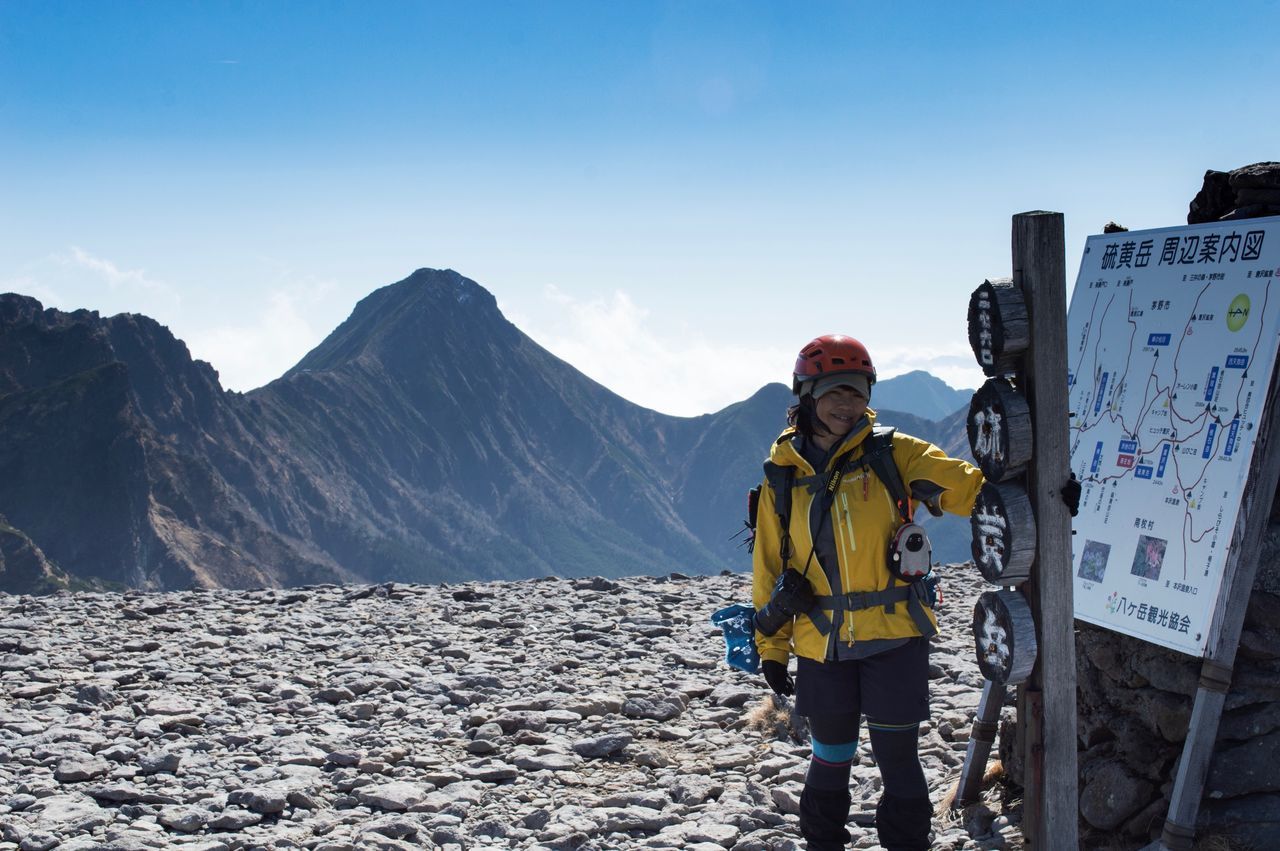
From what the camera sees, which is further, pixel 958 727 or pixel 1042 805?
pixel 958 727

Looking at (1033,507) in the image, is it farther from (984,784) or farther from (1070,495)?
(984,784)

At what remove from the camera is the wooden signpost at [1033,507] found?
546 cm

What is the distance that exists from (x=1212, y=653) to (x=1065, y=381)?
2118 mm

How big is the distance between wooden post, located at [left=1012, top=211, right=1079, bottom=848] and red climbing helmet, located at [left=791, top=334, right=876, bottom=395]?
103 cm

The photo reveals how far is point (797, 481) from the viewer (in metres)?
6.56

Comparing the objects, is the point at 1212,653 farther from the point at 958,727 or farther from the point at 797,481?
the point at 958,727

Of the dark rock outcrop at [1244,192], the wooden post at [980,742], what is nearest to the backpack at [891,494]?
the wooden post at [980,742]

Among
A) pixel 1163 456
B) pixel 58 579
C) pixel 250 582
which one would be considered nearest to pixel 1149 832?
pixel 1163 456

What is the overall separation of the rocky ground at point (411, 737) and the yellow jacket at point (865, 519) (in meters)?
2.36

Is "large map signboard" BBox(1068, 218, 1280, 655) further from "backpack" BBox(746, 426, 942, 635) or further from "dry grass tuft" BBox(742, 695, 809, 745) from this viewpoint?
"dry grass tuft" BBox(742, 695, 809, 745)

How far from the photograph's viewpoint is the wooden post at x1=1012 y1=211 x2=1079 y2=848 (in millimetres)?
5453

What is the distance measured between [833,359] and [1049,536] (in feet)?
5.21

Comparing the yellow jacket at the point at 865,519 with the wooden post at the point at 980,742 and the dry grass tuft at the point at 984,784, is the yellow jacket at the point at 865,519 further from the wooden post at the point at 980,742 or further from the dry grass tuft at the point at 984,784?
the dry grass tuft at the point at 984,784

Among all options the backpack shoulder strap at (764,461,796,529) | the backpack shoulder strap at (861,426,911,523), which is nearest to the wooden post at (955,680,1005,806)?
the backpack shoulder strap at (861,426,911,523)
